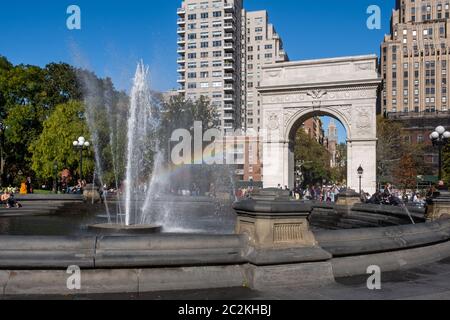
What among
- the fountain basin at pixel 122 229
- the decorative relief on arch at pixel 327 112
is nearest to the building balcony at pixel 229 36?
the decorative relief on arch at pixel 327 112

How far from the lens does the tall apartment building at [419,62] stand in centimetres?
11369

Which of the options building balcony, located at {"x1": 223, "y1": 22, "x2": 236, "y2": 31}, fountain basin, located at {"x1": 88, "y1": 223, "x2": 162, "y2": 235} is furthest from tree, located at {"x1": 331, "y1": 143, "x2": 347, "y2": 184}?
fountain basin, located at {"x1": 88, "y1": 223, "x2": 162, "y2": 235}

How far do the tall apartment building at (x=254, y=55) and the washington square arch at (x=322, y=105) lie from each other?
63.0 m

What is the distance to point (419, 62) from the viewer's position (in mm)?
114250

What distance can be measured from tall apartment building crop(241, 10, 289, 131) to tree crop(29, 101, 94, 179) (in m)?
63.2

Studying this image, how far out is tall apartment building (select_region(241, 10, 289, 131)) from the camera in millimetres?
105250

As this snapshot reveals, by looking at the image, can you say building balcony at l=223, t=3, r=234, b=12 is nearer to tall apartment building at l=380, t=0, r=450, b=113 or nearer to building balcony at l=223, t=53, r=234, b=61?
building balcony at l=223, t=53, r=234, b=61

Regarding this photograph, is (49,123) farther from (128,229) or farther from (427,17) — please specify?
(427,17)

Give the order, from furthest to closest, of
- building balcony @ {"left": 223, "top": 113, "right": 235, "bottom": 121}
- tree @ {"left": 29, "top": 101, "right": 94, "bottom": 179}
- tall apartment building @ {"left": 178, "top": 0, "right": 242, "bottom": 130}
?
tall apartment building @ {"left": 178, "top": 0, "right": 242, "bottom": 130} → building balcony @ {"left": 223, "top": 113, "right": 235, "bottom": 121} → tree @ {"left": 29, "top": 101, "right": 94, "bottom": 179}

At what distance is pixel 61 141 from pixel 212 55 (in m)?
60.1

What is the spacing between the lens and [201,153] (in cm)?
5772

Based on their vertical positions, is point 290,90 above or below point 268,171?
above

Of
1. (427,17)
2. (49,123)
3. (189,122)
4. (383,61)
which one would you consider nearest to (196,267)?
(49,123)
